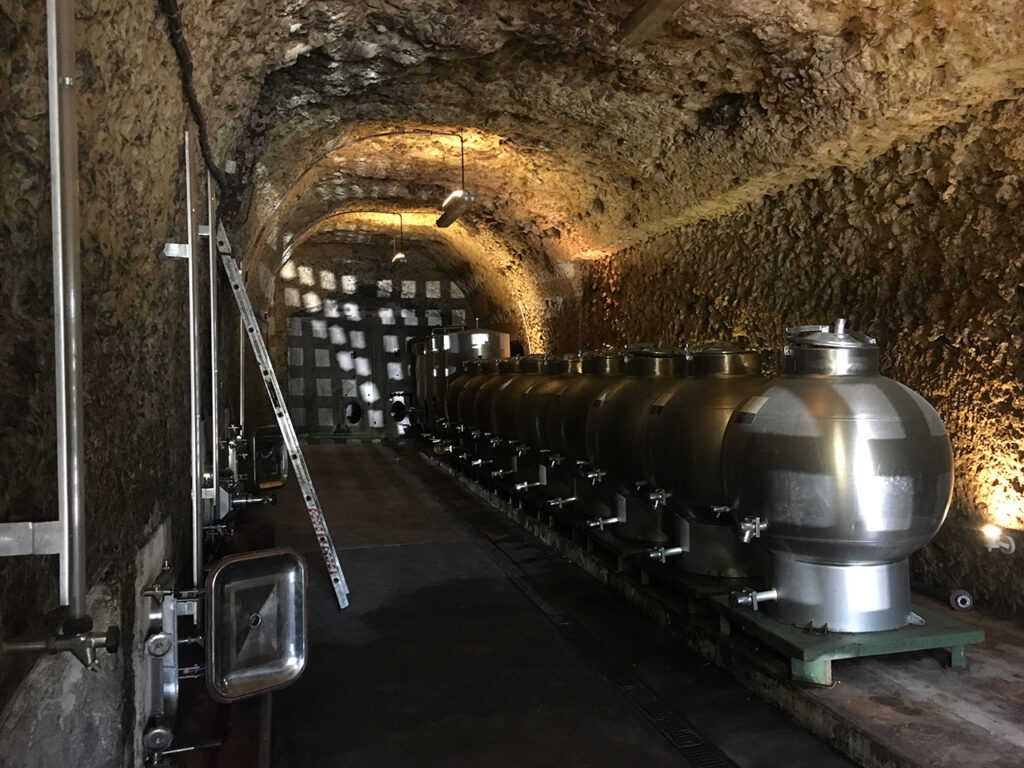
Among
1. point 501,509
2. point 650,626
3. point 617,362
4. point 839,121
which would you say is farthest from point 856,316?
point 501,509

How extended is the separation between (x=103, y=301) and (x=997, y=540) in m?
4.56

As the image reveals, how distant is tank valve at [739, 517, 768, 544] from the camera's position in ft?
11.4

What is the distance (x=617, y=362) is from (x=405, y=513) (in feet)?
10.6

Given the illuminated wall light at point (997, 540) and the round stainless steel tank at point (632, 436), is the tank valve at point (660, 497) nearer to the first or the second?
the round stainless steel tank at point (632, 436)

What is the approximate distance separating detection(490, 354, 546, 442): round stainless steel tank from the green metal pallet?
4.19 meters

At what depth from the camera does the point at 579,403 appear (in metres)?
6.02

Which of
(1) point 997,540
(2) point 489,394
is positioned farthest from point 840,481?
(2) point 489,394

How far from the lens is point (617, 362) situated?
615 centimetres

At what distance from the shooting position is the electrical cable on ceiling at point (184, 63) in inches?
107

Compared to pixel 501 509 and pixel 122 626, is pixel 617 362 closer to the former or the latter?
pixel 501 509

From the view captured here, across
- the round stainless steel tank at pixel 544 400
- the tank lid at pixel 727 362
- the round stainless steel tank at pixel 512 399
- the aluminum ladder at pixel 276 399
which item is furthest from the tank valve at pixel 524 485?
the tank lid at pixel 727 362

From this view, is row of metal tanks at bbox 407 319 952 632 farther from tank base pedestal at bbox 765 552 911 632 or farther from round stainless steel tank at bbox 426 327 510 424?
round stainless steel tank at bbox 426 327 510 424

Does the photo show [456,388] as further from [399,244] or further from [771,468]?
[771,468]

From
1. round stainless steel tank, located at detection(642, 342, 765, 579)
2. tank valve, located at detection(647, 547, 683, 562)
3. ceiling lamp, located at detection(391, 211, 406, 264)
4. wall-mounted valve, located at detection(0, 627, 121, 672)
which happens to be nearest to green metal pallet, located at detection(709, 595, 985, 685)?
round stainless steel tank, located at detection(642, 342, 765, 579)
